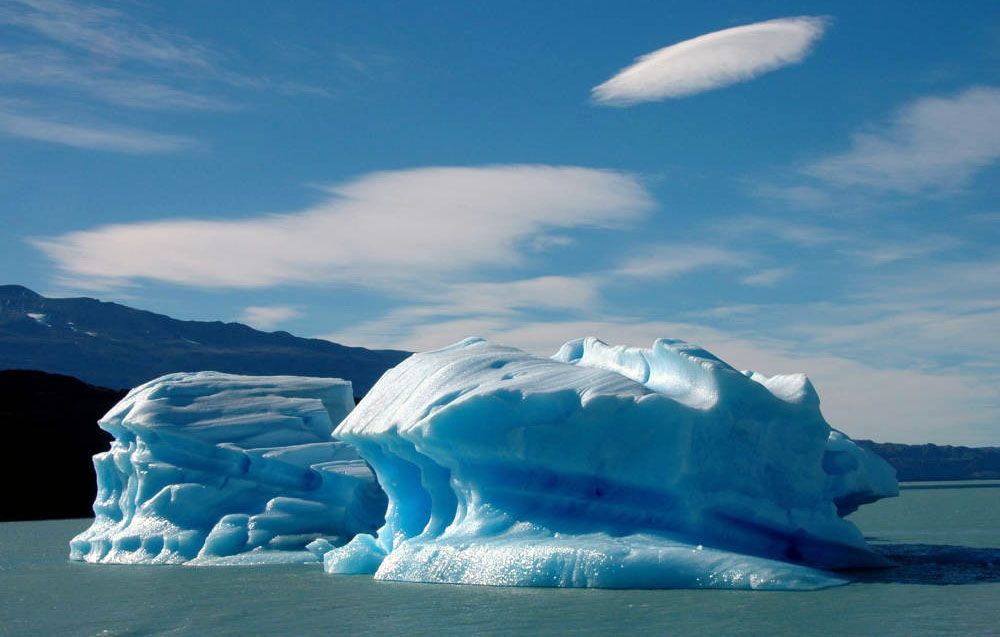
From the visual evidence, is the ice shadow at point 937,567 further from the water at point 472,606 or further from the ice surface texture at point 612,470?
the ice surface texture at point 612,470

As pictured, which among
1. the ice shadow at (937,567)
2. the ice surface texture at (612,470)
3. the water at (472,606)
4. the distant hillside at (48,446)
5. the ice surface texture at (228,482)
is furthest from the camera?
the distant hillside at (48,446)

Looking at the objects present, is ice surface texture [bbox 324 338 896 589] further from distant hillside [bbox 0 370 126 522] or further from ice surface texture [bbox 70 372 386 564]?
distant hillside [bbox 0 370 126 522]

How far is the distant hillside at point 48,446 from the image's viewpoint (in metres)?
51.6

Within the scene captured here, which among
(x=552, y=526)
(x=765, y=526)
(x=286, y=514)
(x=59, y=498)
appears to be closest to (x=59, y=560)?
(x=286, y=514)

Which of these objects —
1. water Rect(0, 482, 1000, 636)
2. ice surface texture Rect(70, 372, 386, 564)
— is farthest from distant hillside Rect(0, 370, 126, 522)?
water Rect(0, 482, 1000, 636)

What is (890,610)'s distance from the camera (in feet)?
34.9

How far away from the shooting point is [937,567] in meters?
14.9

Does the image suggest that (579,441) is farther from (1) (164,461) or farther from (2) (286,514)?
(1) (164,461)

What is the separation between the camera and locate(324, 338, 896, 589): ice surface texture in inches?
508

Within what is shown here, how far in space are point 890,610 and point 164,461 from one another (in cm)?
1220

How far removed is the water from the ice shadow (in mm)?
26

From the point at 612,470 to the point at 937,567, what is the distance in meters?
4.77

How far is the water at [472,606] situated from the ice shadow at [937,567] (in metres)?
0.03

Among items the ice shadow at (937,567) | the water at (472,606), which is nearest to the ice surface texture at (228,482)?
the water at (472,606)
